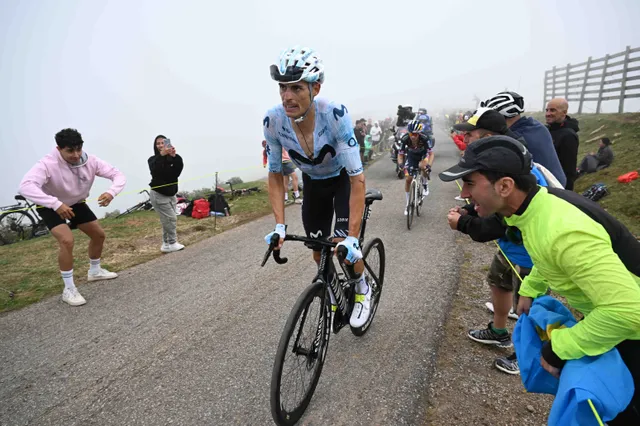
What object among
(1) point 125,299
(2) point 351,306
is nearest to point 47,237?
(1) point 125,299

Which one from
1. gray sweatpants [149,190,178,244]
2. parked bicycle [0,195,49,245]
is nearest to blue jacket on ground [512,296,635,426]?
gray sweatpants [149,190,178,244]

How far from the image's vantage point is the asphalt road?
2801mm

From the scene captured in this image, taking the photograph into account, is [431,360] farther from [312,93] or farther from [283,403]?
[312,93]

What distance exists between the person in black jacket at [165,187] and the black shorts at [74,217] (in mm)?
1580

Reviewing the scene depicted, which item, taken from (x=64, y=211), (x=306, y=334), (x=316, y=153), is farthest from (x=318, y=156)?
(x=64, y=211)

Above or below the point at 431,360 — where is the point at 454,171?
above

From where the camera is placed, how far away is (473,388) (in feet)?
9.39

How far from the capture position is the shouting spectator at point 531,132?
3340 mm

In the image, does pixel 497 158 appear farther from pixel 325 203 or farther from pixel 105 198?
pixel 105 198

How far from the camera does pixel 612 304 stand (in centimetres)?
136

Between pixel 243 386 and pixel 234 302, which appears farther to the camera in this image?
pixel 234 302

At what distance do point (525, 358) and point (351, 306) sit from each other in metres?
1.76

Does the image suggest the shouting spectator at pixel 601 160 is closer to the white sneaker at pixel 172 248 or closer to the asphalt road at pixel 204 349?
the asphalt road at pixel 204 349

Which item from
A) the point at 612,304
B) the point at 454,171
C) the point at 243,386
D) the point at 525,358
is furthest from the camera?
the point at 243,386
